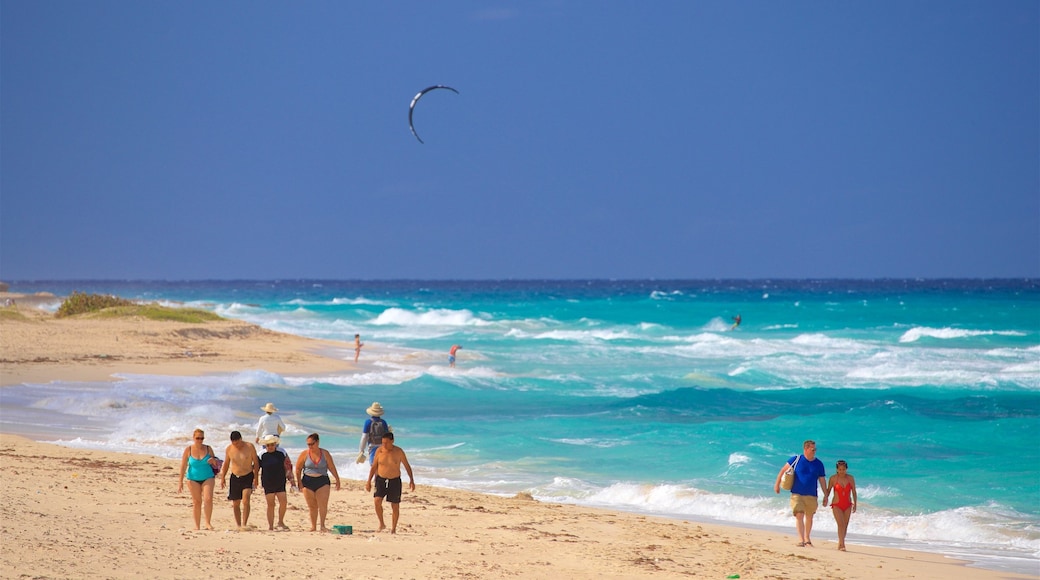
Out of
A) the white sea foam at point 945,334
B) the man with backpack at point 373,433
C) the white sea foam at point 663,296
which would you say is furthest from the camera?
the white sea foam at point 663,296

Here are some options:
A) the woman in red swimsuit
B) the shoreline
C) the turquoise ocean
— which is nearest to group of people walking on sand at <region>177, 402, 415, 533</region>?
the shoreline

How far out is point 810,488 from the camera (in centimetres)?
1061

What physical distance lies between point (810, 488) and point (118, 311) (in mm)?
33637

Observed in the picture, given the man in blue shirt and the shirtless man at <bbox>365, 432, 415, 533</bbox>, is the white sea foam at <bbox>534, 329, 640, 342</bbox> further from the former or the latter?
the shirtless man at <bbox>365, 432, 415, 533</bbox>

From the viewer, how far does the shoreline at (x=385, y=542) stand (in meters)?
7.96

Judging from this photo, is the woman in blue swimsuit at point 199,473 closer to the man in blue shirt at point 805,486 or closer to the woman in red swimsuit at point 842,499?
the man in blue shirt at point 805,486

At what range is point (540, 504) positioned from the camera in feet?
41.0

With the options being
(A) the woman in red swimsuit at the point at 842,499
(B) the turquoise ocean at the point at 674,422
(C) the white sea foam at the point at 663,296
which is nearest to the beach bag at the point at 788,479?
(A) the woman in red swimsuit at the point at 842,499

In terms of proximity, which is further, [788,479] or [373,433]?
[373,433]

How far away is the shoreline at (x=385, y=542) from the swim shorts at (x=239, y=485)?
1.15 ft

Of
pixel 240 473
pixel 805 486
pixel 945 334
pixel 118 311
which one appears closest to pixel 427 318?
pixel 118 311

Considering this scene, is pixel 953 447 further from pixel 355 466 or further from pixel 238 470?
pixel 238 470

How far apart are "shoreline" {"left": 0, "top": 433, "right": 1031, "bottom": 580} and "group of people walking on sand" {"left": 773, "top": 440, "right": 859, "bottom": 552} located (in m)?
0.29

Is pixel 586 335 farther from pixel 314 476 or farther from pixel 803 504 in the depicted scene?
pixel 314 476
